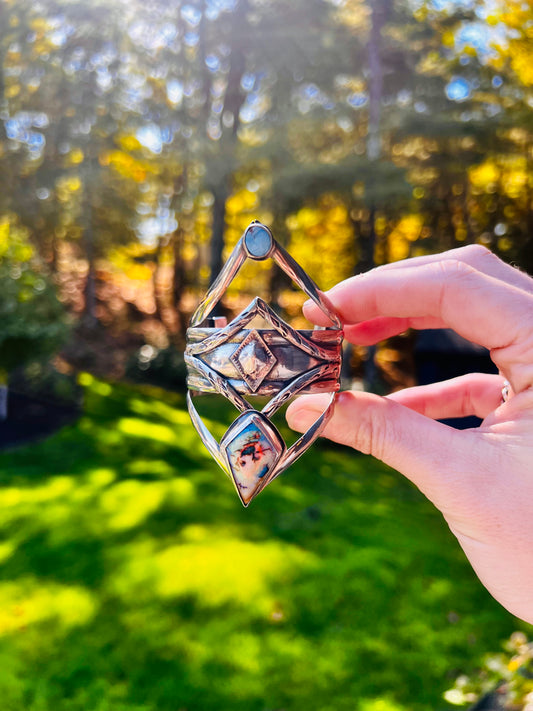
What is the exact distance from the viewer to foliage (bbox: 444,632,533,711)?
278cm

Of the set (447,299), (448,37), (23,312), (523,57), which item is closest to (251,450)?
(447,299)

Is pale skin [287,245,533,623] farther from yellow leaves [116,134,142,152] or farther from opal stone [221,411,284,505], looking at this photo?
yellow leaves [116,134,142,152]

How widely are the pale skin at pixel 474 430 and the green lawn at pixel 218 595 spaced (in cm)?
244

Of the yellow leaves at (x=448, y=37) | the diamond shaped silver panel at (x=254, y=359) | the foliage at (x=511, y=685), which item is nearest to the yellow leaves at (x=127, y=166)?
the yellow leaves at (x=448, y=37)

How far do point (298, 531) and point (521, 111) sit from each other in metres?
11.3

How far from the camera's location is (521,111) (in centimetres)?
1250

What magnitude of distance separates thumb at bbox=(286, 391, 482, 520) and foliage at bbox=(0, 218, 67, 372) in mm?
7888

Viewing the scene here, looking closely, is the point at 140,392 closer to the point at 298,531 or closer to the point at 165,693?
the point at 298,531

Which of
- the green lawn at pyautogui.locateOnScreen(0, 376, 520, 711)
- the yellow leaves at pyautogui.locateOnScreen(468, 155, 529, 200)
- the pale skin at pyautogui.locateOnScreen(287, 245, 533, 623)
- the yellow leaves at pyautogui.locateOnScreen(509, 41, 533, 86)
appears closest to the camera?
the pale skin at pyautogui.locateOnScreen(287, 245, 533, 623)

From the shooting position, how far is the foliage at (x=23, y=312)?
859 cm

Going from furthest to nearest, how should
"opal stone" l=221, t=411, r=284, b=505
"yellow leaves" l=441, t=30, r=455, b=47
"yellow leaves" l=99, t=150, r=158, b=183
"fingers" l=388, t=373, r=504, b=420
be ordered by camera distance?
"yellow leaves" l=99, t=150, r=158, b=183 < "yellow leaves" l=441, t=30, r=455, b=47 < "fingers" l=388, t=373, r=504, b=420 < "opal stone" l=221, t=411, r=284, b=505

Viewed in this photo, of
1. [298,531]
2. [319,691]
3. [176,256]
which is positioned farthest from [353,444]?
[176,256]

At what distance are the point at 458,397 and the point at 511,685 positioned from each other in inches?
73.9

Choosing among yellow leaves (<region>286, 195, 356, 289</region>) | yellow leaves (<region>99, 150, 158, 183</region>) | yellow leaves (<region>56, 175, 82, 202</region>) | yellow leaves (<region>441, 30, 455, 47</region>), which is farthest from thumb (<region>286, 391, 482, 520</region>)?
yellow leaves (<region>56, 175, 82, 202</region>)
